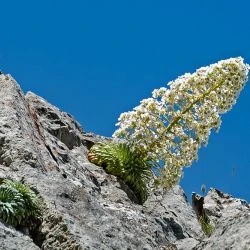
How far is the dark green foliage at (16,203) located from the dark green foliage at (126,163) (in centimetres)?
647

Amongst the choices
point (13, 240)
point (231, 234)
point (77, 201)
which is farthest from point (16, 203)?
point (231, 234)

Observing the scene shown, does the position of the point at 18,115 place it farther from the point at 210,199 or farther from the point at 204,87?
the point at 210,199

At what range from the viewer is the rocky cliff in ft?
31.9

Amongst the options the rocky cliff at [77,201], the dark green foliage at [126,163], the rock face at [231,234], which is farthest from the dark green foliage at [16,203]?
the dark green foliage at [126,163]

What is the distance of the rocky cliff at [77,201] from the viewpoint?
9.73 m

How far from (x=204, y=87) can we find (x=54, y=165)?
18.7 ft

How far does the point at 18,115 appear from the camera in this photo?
45.7ft

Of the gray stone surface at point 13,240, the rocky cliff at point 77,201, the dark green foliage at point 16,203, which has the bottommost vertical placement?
the gray stone surface at point 13,240

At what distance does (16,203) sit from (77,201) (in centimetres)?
163

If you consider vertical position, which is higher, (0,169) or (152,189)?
(152,189)

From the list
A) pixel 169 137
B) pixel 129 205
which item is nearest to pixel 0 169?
pixel 129 205

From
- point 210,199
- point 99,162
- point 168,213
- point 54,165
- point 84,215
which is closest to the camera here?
point 84,215

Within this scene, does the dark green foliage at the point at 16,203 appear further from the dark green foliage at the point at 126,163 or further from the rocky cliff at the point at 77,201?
the dark green foliage at the point at 126,163

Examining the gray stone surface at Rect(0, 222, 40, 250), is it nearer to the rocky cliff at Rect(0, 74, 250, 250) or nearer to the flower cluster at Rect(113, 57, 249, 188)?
the rocky cliff at Rect(0, 74, 250, 250)
